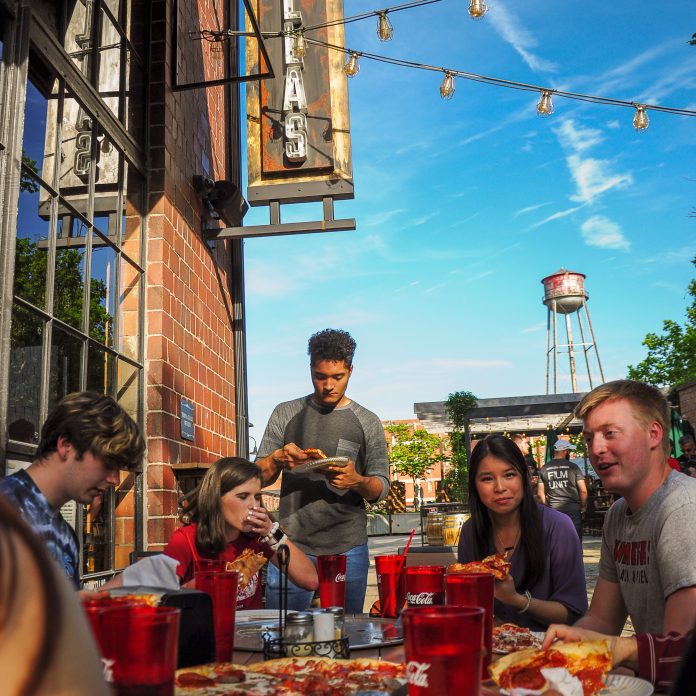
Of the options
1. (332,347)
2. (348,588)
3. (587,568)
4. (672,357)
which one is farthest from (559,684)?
(672,357)

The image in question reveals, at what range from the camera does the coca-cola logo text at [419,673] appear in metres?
0.94

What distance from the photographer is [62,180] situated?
4.40 meters

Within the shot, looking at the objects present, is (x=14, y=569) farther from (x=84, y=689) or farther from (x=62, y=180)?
(x=62, y=180)

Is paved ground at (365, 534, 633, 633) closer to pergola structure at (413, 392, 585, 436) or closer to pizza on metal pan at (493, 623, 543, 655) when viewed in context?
pergola structure at (413, 392, 585, 436)

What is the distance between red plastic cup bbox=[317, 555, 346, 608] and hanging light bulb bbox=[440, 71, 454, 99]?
6.22 metres

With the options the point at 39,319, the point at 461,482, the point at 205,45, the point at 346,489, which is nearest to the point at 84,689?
the point at 346,489

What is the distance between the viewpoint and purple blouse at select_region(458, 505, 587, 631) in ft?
8.27

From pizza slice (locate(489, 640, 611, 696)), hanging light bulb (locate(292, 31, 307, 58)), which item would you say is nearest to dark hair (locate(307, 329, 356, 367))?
pizza slice (locate(489, 640, 611, 696))

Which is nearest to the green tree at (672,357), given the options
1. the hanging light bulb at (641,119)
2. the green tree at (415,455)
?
the green tree at (415,455)

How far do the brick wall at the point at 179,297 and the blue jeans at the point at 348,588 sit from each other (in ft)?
6.52

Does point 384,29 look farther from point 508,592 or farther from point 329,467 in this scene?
point 508,592

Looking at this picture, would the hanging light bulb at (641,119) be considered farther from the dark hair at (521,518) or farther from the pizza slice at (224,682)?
the pizza slice at (224,682)

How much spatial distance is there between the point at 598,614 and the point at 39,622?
7.41 feet

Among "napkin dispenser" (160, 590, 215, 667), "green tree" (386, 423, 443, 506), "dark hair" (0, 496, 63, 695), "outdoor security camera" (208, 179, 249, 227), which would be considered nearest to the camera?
"dark hair" (0, 496, 63, 695)
